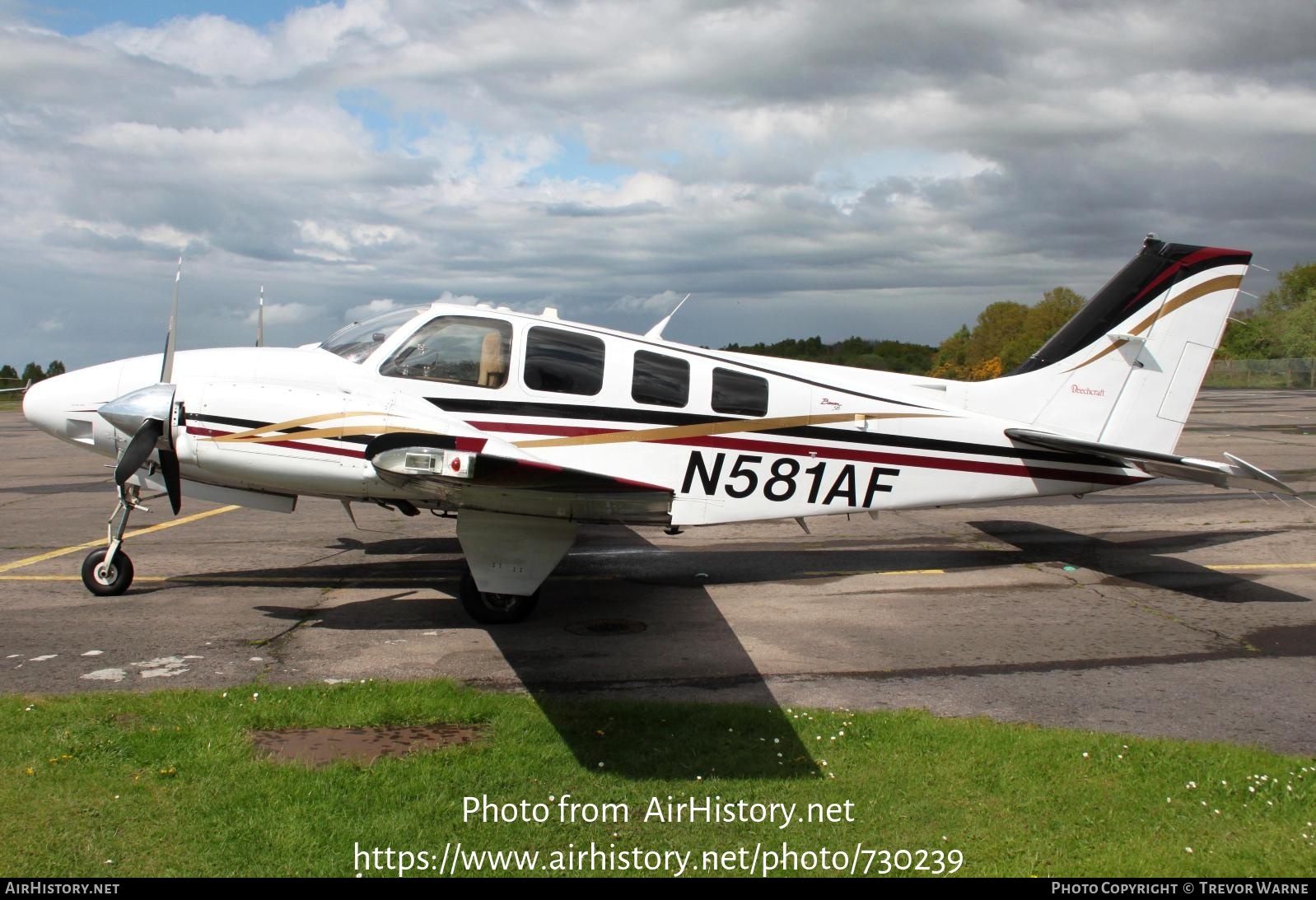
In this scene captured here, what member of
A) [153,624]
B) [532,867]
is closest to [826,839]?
[532,867]

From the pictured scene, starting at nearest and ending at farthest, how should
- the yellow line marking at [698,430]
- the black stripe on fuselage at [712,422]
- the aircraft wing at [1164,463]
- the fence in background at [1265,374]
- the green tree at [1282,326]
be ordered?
the aircraft wing at [1164,463] < the black stripe on fuselage at [712,422] < the yellow line marking at [698,430] < the fence in background at [1265,374] < the green tree at [1282,326]

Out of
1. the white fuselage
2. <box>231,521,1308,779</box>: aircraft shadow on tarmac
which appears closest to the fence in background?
<box>231,521,1308,779</box>: aircraft shadow on tarmac

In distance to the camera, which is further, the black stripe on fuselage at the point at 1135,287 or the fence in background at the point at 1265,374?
the fence in background at the point at 1265,374

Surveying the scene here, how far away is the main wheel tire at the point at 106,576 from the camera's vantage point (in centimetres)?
884

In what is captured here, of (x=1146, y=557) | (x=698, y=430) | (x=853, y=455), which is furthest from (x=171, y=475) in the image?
(x=1146, y=557)

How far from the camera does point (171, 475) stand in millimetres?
7828

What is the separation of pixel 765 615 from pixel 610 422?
226 cm

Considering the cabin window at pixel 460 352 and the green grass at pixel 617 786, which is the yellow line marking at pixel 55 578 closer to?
the green grass at pixel 617 786

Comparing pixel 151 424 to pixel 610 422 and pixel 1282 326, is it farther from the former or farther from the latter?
pixel 1282 326

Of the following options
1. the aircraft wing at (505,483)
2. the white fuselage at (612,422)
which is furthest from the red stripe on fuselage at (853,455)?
the aircraft wing at (505,483)

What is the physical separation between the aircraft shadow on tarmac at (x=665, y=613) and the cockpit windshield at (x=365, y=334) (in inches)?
93.5

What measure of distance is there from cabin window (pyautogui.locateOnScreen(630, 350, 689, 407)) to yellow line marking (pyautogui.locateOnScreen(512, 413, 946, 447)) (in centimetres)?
26

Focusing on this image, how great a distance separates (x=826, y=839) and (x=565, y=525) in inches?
167

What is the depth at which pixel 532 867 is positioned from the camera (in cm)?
415
